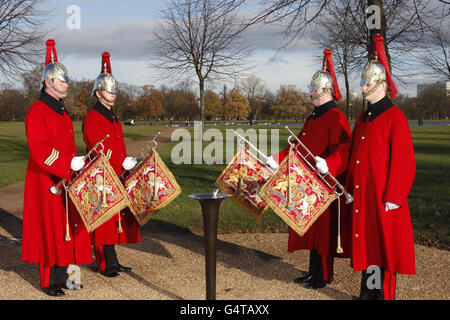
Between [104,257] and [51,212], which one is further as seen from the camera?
[104,257]

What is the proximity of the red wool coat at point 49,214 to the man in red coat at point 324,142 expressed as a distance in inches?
83.6

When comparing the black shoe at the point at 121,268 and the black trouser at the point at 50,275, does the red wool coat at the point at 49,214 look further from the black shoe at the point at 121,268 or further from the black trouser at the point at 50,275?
the black shoe at the point at 121,268

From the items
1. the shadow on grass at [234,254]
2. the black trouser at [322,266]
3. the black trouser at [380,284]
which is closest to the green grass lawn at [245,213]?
the shadow on grass at [234,254]

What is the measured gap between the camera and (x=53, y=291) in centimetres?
477

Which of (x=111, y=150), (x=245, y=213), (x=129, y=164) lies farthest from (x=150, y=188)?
(x=245, y=213)

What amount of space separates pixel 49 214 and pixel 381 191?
3.19 metres

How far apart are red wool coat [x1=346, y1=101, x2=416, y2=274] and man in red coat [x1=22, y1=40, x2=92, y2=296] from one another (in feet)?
8.96

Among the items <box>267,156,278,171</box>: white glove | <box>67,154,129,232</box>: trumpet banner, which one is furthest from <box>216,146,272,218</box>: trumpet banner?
<box>67,154,129,232</box>: trumpet banner

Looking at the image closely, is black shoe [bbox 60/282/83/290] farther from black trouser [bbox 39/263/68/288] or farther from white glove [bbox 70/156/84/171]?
white glove [bbox 70/156/84/171]

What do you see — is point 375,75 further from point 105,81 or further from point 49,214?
point 49,214

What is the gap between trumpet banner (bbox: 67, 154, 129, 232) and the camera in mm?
4504

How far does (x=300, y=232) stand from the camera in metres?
4.21

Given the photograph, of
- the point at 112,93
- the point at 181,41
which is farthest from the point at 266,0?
the point at 181,41

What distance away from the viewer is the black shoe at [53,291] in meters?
4.75
